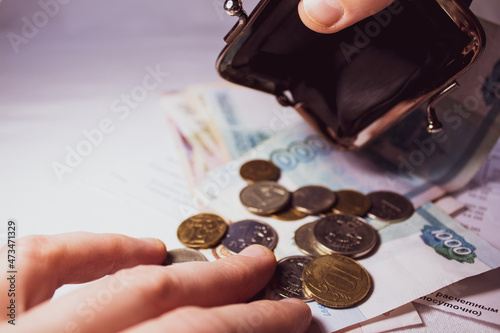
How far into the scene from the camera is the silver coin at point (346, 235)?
734mm

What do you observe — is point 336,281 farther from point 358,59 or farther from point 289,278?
point 358,59

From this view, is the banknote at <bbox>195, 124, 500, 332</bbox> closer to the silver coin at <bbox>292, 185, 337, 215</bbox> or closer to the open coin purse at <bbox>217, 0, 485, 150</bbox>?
the silver coin at <bbox>292, 185, 337, 215</bbox>

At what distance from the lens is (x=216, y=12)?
156cm

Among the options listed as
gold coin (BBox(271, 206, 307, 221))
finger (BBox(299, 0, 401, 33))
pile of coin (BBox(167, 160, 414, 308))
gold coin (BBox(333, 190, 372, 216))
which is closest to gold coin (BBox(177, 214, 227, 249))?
pile of coin (BBox(167, 160, 414, 308))

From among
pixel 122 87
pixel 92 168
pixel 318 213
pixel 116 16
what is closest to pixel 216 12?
pixel 116 16

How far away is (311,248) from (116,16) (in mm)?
1148

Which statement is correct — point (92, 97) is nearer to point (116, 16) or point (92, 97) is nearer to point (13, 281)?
point (116, 16)

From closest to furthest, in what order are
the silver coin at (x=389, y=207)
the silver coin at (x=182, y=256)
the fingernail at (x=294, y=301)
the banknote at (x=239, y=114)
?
the fingernail at (x=294, y=301) < the silver coin at (x=182, y=256) < the silver coin at (x=389, y=207) < the banknote at (x=239, y=114)

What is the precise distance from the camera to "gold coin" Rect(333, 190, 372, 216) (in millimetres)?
845

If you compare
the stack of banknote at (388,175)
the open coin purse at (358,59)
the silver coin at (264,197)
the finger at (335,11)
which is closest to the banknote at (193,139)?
the stack of banknote at (388,175)

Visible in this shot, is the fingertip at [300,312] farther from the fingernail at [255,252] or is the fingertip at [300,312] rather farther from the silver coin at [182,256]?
the silver coin at [182,256]

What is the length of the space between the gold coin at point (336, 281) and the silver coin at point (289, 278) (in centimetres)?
1

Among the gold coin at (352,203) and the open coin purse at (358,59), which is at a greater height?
the open coin purse at (358,59)

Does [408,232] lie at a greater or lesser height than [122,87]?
lesser
